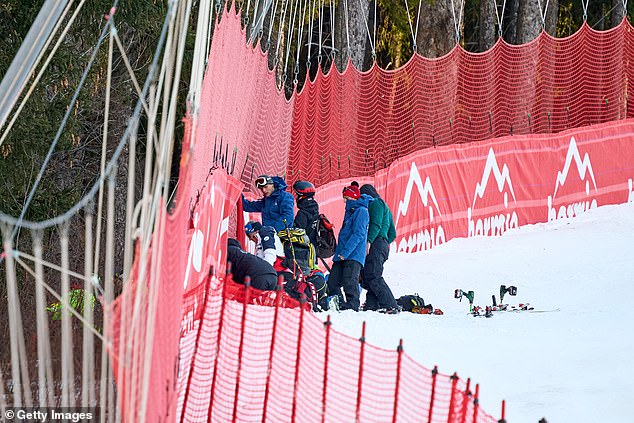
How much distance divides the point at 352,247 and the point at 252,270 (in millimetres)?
2327

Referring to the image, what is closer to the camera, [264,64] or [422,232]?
[264,64]

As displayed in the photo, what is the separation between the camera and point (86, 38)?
16203mm

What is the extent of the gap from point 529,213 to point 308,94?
13.4 ft

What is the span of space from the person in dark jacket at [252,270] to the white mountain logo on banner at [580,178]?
Result: 10.7 metres

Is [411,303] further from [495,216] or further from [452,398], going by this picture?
[495,216]

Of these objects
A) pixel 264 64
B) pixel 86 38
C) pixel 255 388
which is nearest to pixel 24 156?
pixel 86 38

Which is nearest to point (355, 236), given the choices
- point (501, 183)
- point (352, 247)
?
point (352, 247)

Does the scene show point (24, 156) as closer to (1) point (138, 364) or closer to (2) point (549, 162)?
(1) point (138, 364)

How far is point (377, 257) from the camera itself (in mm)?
13180

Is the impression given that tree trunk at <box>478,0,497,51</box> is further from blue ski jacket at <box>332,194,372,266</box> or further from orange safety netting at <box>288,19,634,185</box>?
blue ski jacket at <box>332,194,372,266</box>

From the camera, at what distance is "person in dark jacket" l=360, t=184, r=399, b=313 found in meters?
13.0

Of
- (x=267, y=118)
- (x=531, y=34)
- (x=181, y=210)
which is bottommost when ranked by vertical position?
(x=181, y=210)

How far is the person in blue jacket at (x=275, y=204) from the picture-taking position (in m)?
12.8

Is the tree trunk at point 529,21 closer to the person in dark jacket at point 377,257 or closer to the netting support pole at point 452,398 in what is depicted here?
the person in dark jacket at point 377,257
